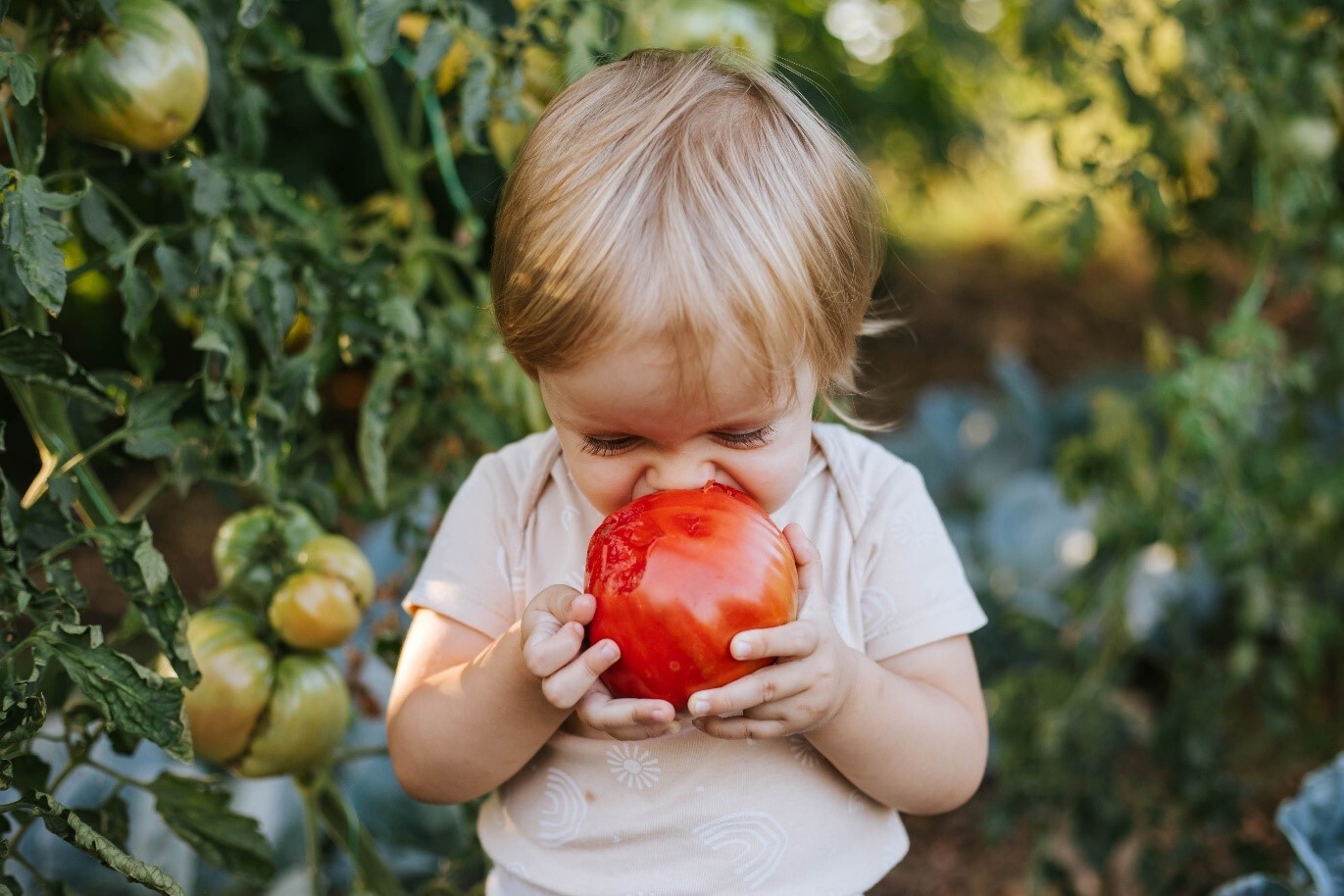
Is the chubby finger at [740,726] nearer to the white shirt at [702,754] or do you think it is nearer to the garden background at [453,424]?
the white shirt at [702,754]

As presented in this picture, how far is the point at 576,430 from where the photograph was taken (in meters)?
1.11

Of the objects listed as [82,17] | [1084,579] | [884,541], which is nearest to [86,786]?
[82,17]

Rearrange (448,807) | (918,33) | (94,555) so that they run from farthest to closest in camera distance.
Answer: (918,33)
(94,555)
(448,807)

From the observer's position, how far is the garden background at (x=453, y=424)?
126cm

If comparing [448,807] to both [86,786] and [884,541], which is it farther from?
[884,541]

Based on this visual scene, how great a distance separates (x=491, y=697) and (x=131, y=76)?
720mm

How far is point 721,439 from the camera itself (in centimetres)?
109

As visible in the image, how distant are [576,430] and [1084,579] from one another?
1410 millimetres

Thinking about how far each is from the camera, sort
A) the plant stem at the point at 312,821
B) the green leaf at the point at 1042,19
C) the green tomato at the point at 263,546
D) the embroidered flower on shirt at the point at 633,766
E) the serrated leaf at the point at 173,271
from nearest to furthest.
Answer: the embroidered flower on shirt at the point at 633,766 < the serrated leaf at the point at 173,271 < the green tomato at the point at 263,546 < the plant stem at the point at 312,821 < the green leaf at the point at 1042,19

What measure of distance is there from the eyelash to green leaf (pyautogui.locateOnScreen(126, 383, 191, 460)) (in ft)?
1.57

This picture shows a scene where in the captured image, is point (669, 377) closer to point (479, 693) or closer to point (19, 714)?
point (479, 693)

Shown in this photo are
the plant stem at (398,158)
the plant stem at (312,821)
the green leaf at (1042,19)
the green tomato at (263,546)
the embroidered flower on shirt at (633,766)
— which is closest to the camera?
the embroidered flower on shirt at (633,766)

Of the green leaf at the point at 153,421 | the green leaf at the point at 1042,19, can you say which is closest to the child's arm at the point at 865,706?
the green leaf at the point at 153,421

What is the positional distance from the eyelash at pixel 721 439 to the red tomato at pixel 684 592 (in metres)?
0.08
